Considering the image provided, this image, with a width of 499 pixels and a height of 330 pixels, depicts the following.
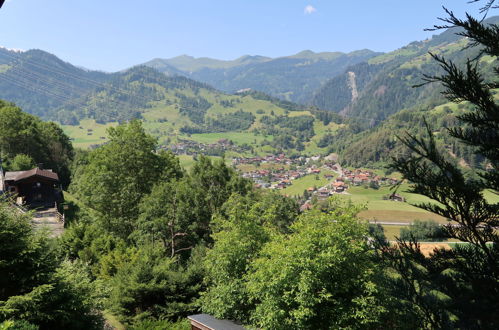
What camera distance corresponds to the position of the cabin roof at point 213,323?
648 inches

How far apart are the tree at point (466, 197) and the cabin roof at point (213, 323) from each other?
13322 millimetres

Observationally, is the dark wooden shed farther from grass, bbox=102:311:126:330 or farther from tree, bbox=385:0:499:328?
tree, bbox=385:0:499:328

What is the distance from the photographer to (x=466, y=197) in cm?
436

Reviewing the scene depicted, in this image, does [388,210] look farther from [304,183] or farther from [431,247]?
[431,247]

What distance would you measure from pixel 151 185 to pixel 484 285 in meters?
33.0

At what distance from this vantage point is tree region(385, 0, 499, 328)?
4309mm

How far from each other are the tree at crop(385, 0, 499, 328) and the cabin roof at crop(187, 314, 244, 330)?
13.3m

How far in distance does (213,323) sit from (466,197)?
1507 centimetres

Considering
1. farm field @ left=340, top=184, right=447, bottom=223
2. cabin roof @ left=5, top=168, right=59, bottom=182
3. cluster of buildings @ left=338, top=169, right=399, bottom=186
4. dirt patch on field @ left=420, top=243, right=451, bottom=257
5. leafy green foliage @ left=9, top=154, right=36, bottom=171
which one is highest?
dirt patch on field @ left=420, top=243, right=451, bottom=257

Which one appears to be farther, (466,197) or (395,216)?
(395,216)

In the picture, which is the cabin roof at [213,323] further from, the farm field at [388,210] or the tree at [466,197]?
the farm field at [388,210]

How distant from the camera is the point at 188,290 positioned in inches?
803

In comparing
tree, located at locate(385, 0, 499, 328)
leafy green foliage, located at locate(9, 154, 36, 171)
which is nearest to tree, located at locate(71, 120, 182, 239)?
leafy green foliage, located at locate(9, 154, 36, 171)

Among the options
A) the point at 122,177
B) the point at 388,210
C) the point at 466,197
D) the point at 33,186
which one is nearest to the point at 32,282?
the point at 466,197
